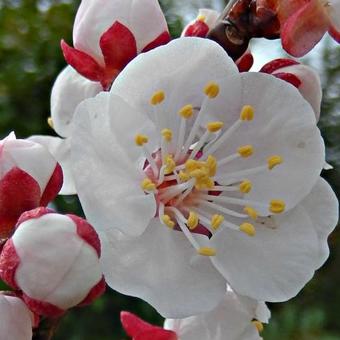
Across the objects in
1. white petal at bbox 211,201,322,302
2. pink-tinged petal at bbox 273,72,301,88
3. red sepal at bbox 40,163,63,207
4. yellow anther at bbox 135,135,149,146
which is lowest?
white petal at bbox 211,201,322,302

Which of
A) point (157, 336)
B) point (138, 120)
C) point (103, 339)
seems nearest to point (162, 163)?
point (138, 120)

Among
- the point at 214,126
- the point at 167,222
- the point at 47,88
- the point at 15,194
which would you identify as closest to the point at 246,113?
the point at 214,126

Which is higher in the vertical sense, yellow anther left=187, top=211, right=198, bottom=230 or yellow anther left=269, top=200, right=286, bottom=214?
yellow anther left=187, top=211, right=198, bottom=230

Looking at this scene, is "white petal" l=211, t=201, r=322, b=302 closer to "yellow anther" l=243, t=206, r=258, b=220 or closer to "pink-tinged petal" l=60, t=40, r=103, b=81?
"yellow anther" l=243, t=206, r=258, b=220

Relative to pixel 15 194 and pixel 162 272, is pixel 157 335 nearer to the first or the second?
pixel 162 272

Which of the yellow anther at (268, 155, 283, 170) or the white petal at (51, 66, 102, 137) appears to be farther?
the white petal at (51, 66, 102, 137)

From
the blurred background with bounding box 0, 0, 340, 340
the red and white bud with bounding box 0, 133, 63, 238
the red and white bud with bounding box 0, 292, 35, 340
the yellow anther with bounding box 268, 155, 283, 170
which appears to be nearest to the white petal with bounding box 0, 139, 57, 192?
the red and white bud with bounding box 0, 133, 63, 238
